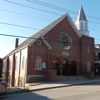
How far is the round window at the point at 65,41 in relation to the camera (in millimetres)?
29594

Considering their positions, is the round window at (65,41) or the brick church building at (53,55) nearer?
the brick church building at (53,55)

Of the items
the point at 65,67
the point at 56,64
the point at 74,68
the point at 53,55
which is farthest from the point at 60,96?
the point at 74,68

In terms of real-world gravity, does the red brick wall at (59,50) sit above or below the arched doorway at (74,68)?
above

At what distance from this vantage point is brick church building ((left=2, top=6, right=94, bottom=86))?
24.6m

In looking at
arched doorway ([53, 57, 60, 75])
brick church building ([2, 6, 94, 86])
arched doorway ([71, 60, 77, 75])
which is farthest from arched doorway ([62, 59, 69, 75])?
arched doorway ([53, 57, 60, 75])

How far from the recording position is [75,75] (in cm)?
2969

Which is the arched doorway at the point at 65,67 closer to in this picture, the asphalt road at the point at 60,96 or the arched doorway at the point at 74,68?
the arched doorway at the point at 74,68

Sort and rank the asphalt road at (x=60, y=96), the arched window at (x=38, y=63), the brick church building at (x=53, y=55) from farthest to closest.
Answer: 1. the arched window at (x=38, y=63)
2. the brick church building at (x=53, y=55)
3. the asphalt road at (x=60, y=96)

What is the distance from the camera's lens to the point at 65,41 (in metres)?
29.8

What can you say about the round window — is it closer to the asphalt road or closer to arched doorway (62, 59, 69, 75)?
arched doorway (62, 59, 69, 75)

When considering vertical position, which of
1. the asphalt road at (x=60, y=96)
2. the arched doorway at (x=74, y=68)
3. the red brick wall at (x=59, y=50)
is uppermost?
the red brick wall at (x=59, y=50)

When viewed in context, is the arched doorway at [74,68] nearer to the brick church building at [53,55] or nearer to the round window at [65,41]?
the brick church building at [53,55]

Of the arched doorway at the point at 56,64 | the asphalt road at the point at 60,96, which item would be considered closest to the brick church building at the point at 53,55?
the arched doorway at the point at 56,64

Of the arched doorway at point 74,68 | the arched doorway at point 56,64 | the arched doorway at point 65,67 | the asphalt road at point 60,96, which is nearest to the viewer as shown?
the asphalt road at point 60,96
